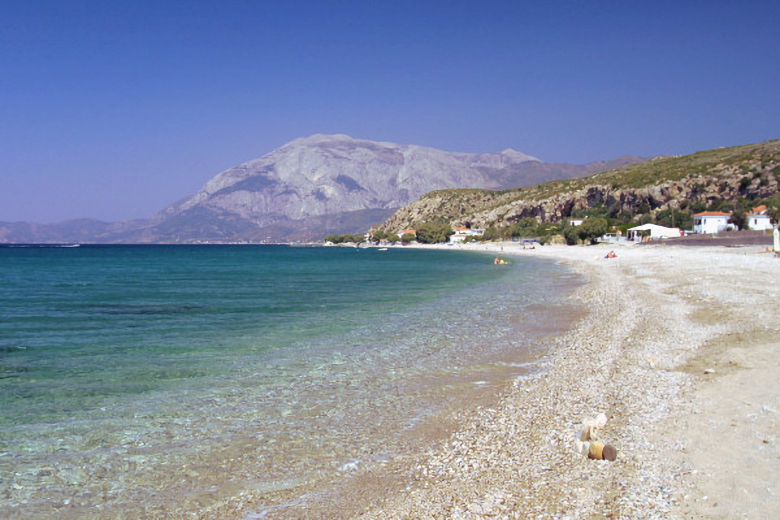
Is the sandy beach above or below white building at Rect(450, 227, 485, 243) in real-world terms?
below

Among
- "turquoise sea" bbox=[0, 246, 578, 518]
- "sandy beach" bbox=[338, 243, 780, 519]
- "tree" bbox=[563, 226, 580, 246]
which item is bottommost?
"turquoise sea" bbox=[0, 246, 578, 518]

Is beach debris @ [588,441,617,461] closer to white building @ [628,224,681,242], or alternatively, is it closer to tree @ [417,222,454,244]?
white building @ [628,224,681,242]

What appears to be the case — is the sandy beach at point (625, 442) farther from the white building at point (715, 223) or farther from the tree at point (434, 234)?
the tree at point (434, 234)

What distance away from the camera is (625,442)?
7875mm

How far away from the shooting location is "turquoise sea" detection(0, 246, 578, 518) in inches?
289

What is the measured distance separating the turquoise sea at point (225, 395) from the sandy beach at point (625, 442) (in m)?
0.94

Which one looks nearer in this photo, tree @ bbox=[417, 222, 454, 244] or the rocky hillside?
the rocky hillside

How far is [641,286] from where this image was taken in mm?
31656

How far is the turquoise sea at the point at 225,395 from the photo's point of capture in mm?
7352

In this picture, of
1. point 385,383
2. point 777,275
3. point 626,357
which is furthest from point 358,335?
point 777,275

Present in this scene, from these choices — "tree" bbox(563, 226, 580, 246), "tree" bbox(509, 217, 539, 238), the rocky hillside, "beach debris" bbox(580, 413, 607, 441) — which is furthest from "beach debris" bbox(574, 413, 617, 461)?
"tree" bbox(509, 217, 539, 238)

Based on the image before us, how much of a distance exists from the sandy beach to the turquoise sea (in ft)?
3.07

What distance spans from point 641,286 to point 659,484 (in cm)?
2764

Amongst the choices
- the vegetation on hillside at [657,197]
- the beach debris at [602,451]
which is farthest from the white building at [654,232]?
the beach debris at [602,451]
